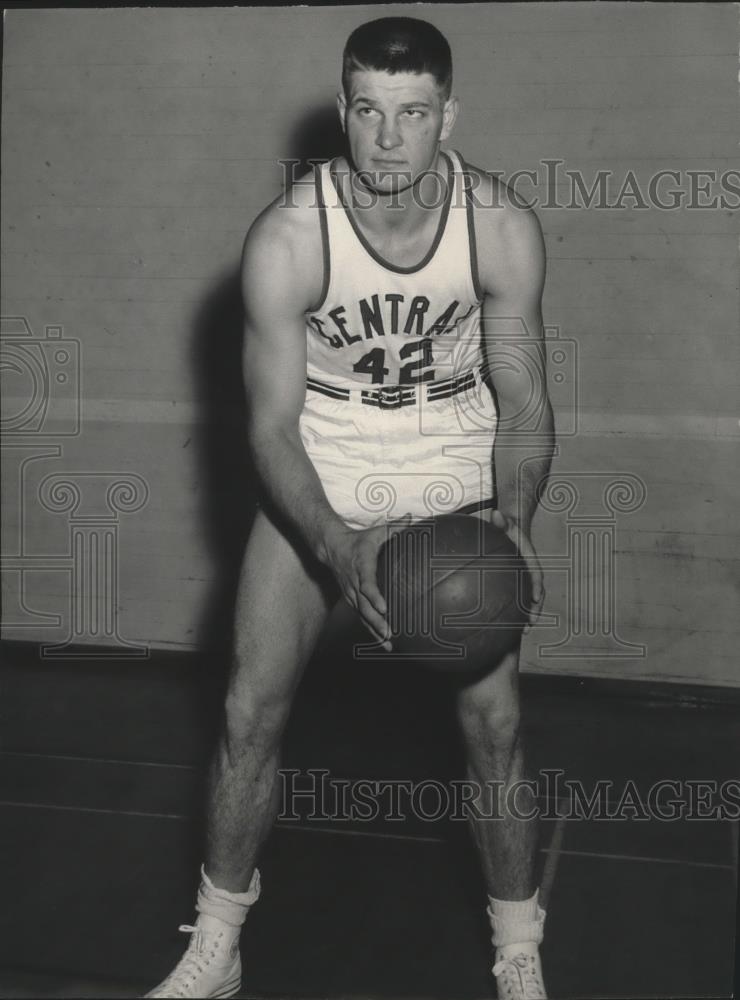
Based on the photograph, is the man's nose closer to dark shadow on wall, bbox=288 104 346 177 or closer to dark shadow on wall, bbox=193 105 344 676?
dark shadow on wall, bbox=288 104 346 177

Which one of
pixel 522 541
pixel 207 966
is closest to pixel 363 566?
pixel 522 541

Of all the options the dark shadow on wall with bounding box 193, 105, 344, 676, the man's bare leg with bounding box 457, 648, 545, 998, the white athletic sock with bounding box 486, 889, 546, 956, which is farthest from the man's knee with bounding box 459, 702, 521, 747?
the dark shadow on wall with bounding box 193, 105, 344, 676

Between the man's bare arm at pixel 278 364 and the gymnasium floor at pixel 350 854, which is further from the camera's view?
the gymnasium floor at pixel 350 854

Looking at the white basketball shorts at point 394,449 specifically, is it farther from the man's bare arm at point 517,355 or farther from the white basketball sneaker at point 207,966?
the white basketball sneaker at point 207,966

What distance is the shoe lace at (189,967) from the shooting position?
223 centimetres

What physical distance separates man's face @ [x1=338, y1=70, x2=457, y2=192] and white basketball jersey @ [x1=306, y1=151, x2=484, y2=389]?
0.34 feet

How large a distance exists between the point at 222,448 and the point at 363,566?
2.33m

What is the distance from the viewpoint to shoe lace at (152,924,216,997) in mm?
2234

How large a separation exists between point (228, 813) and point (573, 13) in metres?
2.84

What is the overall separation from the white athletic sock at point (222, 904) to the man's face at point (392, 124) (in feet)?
4.72

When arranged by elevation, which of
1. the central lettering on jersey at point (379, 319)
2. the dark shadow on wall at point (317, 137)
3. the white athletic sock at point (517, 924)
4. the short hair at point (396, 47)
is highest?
the dark shadow on wall at point (317, 137)

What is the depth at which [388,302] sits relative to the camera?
7.45ft

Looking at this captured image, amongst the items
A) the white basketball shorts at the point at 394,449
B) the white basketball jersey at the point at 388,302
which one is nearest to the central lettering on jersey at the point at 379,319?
the white basketball jersey at the point at 388,302

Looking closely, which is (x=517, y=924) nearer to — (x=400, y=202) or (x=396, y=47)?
(x=400, y=202)
